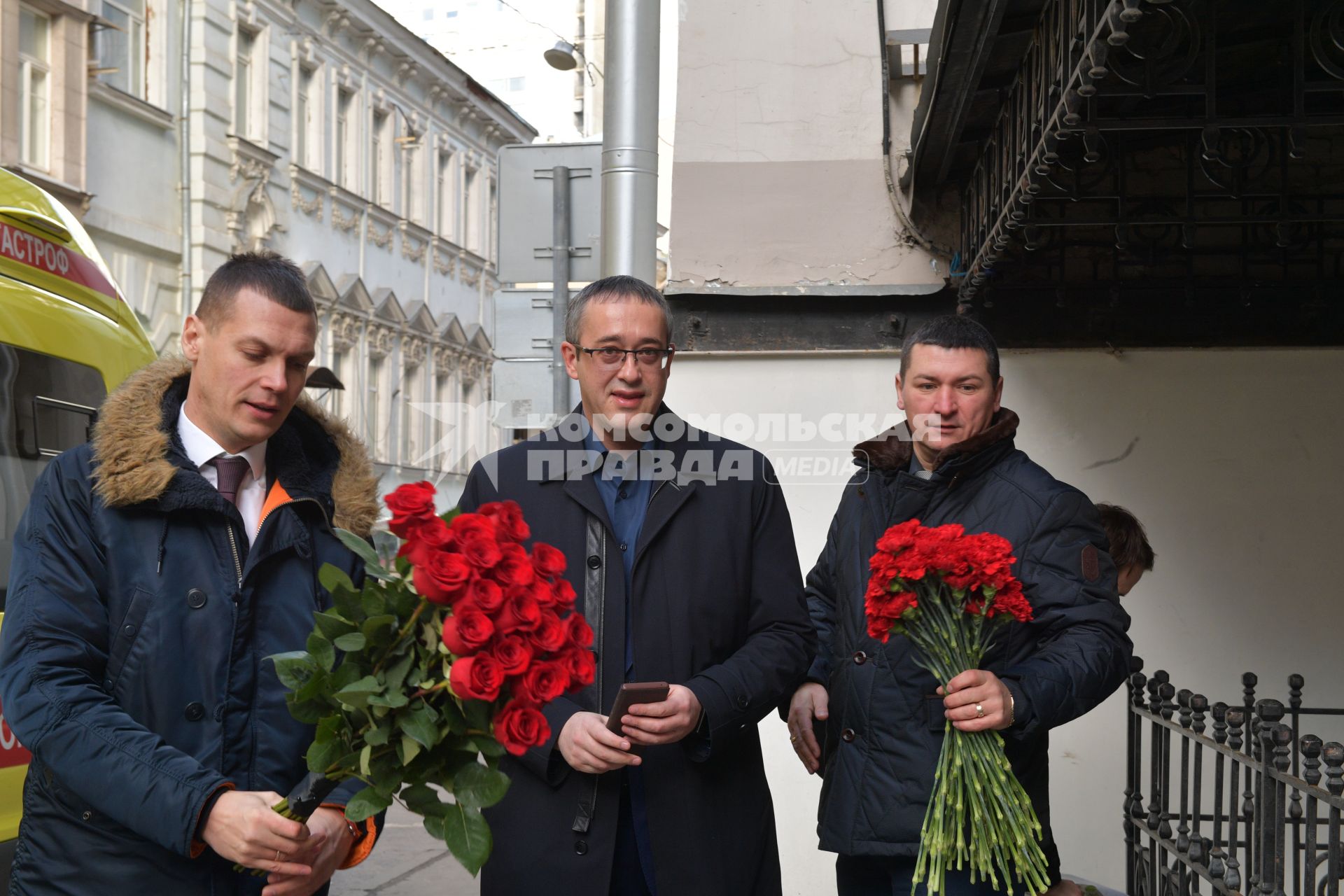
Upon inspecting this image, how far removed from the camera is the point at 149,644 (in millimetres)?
2615

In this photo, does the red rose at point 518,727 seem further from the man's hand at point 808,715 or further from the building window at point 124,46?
the building window at point 124,46

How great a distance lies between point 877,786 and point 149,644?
1675 millimetres

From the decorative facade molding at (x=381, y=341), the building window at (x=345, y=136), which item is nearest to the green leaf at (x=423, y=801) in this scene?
the building window at (x=345, y=136)

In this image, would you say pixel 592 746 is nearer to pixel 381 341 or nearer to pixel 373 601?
pixel 373 601

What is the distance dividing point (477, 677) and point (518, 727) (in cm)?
12

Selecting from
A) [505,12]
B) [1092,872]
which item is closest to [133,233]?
[1092,872]

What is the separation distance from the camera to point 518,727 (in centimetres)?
221

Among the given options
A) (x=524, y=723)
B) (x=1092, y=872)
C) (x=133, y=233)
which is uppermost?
(x=133, y=233)

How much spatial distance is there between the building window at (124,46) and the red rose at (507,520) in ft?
62.1

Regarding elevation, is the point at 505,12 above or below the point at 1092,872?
above

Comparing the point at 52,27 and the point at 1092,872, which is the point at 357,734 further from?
the point at 52,27

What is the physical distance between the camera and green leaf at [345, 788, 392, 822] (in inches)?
88.5

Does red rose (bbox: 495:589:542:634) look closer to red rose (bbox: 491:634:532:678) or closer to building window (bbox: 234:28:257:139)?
red rose (bbox: 491:634:532:678)

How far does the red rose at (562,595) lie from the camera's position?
7.69ft
